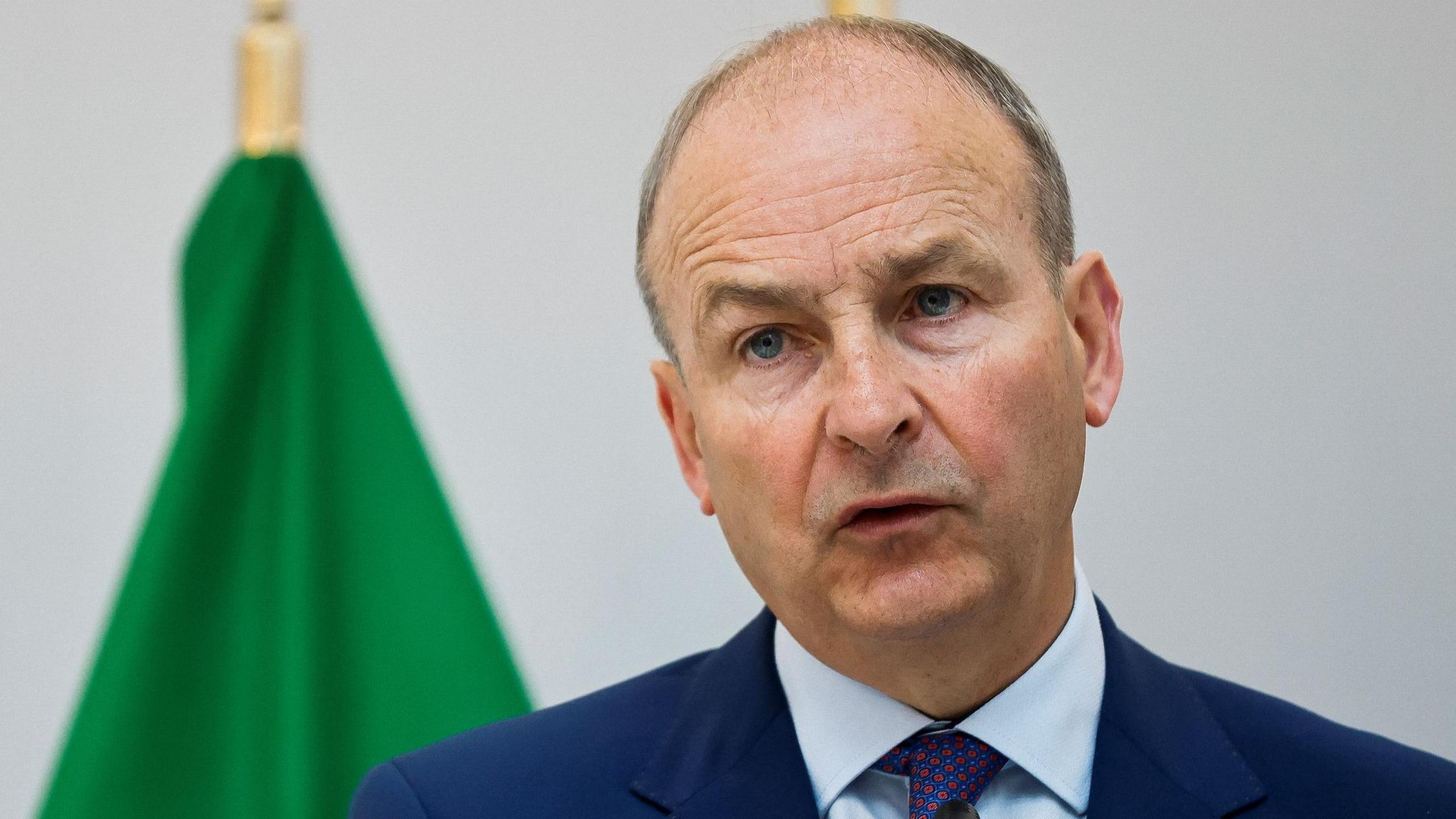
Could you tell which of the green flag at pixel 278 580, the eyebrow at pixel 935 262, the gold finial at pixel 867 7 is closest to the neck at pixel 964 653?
the eyebrow at pixel 935 262

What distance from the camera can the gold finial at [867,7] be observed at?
2207mm

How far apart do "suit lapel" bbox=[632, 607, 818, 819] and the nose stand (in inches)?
15.1

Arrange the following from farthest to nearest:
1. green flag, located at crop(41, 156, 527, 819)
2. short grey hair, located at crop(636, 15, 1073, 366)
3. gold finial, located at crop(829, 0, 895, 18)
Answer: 1. gold finial, located at crop(829, 0, 895, 18)
2. green flag, located at crop(41, 156, 527, 819)
3. short grey hair, located at crop(636, 15, 1073, 366)

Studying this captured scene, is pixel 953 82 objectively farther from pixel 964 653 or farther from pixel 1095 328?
pixel 964 653

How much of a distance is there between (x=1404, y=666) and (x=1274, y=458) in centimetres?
41

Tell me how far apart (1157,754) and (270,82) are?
1.62 meters

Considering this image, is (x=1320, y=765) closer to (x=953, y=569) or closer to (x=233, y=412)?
(x=953, y=569)

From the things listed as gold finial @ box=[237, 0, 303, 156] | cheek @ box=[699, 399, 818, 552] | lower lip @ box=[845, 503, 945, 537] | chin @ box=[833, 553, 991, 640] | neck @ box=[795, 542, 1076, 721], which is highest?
gold finial @ box=[237, 0, 303, 156]

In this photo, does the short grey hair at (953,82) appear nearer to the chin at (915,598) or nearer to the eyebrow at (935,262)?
the eyebrow at (935,262)

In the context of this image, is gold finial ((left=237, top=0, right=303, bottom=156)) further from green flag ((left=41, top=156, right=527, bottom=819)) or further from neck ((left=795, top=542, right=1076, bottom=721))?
neck ((left=795, top=542, right=1076, bottom=721))

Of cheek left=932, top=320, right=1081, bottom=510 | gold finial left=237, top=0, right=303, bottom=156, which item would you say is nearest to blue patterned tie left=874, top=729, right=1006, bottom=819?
cheek left=932, top=320, right=1081, bottom=510

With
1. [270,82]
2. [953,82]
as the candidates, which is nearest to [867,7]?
[953,82]

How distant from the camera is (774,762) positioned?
1592mm

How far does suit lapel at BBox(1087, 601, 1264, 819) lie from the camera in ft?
4.94
